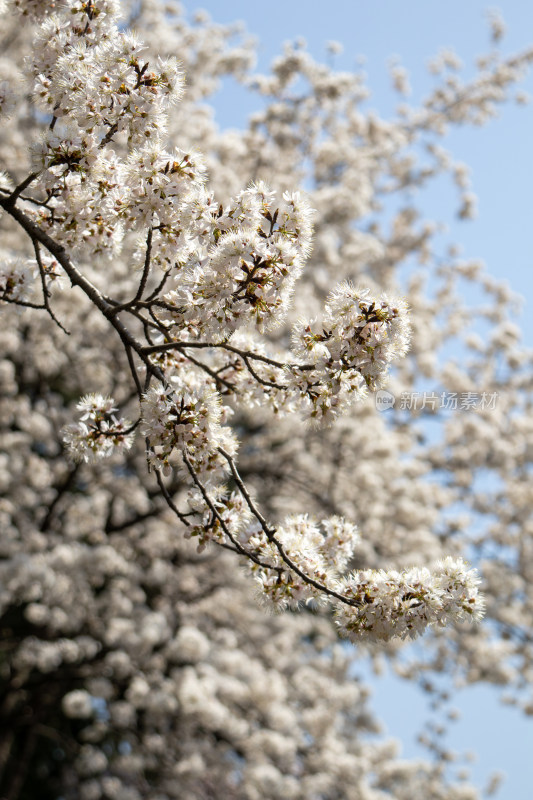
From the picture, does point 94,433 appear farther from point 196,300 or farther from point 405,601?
point 405,601

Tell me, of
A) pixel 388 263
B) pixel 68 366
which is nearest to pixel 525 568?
pixel 388 263

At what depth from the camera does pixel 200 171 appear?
3.02 meters

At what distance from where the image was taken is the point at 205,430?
2850mm

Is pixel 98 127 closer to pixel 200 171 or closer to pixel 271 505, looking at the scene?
pixel 200 171

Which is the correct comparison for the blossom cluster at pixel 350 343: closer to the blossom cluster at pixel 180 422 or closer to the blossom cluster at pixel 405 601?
the blossom cluster at pixel 180 422

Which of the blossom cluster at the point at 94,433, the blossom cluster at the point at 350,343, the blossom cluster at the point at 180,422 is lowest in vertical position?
the blossom cluster at the point at 180,422

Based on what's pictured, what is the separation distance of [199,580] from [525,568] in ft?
16.6

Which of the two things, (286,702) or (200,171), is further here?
(286,702)

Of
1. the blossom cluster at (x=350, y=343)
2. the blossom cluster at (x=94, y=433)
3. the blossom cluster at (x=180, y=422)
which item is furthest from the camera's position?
the blossom cluster at (x=94, y=433)

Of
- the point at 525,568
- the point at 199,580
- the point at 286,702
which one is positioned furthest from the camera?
the point at 525,568

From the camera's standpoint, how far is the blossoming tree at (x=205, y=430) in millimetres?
2924

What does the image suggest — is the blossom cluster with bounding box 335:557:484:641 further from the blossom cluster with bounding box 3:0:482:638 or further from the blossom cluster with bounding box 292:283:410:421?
the blossom cluster with bounding box 292:283:410:421

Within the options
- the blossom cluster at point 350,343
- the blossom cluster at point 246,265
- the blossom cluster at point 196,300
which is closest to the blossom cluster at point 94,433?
the blossom cluster at point 196,300

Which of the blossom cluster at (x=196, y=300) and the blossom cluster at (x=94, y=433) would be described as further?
the blossom cluster at (x=94, y=433)
